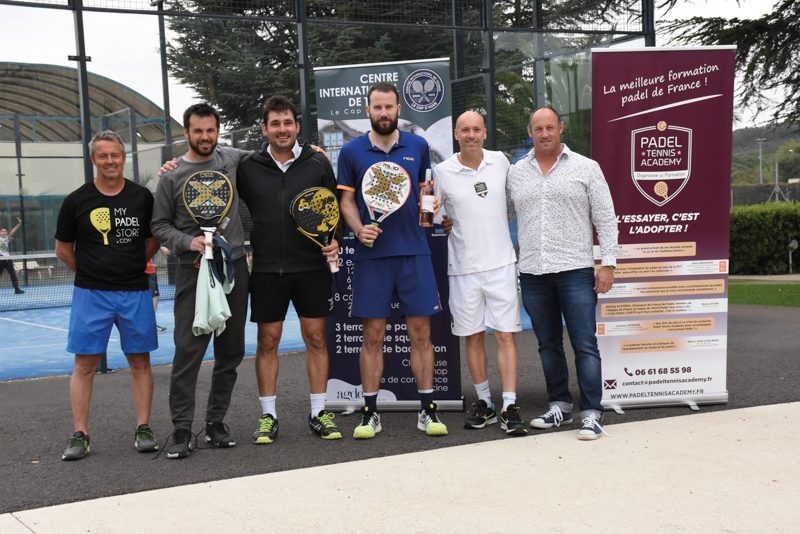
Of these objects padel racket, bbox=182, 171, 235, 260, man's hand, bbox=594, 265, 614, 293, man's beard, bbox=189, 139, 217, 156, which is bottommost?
man's hand, bbox=594, 265, 614, 293

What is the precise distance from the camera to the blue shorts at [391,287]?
498 centimetres

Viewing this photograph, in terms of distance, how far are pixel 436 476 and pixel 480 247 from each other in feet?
5.04

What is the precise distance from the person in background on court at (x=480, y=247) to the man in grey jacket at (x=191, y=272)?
4.26 feet

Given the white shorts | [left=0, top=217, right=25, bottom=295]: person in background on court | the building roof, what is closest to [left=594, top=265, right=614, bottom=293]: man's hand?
the white shorts

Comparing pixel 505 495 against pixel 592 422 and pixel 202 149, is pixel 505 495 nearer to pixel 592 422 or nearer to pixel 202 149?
pixel 592 422

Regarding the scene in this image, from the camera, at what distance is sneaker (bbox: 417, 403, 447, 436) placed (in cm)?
499

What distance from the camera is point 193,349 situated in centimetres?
480

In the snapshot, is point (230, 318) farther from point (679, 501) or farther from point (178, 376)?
point (679, 501)

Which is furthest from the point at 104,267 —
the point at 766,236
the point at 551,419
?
the point at 766,236

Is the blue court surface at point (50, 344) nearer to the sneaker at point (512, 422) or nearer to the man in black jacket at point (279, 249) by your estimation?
the man in black jacket at point (279, 249)

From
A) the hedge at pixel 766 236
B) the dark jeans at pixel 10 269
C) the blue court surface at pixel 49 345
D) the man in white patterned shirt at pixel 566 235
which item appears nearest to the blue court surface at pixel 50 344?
the blue court surface at pixel 49 345

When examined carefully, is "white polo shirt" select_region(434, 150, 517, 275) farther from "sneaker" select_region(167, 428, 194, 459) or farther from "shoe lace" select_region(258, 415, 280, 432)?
"sneaker" select_region(167, 428, 194, 459)

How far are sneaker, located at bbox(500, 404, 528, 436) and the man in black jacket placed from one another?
978 millimetres

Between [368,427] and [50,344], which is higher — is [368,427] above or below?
above
